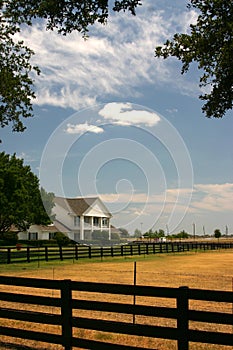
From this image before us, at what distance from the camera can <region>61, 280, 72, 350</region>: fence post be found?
7711 millimetres

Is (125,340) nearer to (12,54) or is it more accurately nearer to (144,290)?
(144,290)

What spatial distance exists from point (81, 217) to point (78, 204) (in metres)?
3.67

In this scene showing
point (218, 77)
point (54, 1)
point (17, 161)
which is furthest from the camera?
point (17, 161)

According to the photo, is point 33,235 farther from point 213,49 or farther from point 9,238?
point 213,49

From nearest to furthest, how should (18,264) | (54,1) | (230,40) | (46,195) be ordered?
(54,1), (230,40), (18,264), (46,195)

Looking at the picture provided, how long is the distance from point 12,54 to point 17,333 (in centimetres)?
1257

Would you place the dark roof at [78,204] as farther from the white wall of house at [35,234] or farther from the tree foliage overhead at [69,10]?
the tree foliage overhead at [69,10]

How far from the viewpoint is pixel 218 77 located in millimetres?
15414

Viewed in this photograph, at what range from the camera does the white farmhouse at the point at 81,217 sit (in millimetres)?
77500

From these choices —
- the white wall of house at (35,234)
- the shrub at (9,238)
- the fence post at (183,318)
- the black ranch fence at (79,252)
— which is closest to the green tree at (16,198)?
the shrub at (9,238)

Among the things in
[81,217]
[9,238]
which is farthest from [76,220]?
[9,238]

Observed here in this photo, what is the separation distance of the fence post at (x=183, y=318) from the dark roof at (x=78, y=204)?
72299mm

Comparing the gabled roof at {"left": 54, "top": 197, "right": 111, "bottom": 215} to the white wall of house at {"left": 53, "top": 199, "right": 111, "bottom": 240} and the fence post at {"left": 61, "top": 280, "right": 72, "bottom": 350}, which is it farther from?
the fence post at {"left": 61, "top": 280, "right": 72, "bottom": 350}

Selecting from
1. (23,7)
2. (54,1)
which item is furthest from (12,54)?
(54,1)
